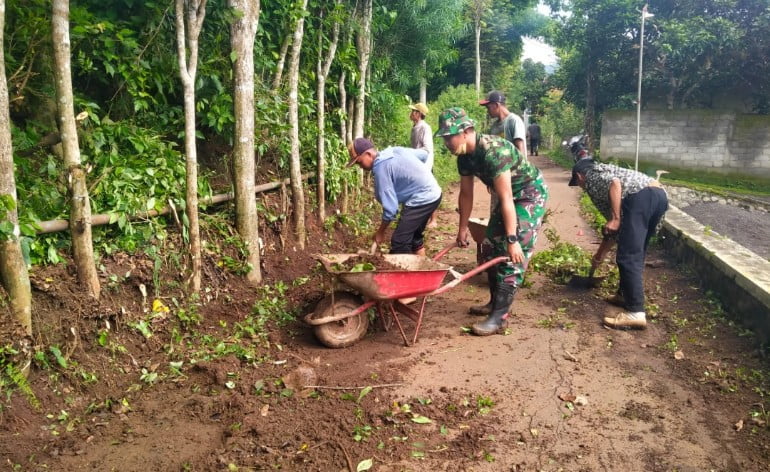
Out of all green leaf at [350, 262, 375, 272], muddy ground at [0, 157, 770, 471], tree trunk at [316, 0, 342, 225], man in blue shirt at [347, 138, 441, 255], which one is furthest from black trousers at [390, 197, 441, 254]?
tree trunk at [316, 0, 342, 225]

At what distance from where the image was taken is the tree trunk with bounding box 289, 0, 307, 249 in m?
6.03

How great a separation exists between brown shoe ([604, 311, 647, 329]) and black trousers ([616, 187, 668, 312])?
6 cm

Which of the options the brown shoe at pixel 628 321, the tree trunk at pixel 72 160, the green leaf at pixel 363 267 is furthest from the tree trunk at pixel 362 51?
the tree trunk at pixel 72 160

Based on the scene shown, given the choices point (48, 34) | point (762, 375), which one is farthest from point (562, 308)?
point (48, 34)

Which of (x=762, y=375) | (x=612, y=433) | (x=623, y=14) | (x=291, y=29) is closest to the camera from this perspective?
(x=612, y=433)

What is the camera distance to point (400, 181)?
5215 millimetres

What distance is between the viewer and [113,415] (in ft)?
11.1

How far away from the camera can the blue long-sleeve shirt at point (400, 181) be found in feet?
16.5

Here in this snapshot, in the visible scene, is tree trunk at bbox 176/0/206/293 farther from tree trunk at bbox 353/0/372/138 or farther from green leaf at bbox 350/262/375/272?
tree trunk at bbox 353/0/372/138

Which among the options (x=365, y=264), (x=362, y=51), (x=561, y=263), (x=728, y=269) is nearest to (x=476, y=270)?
(x=365, y=264)

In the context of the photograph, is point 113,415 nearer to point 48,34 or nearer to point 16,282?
point 16,282

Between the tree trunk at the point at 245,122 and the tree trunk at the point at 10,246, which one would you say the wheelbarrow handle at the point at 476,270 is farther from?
the tree trunk at the point at 10,246

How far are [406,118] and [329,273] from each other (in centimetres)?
805

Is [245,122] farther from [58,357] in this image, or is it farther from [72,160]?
[58,357]
